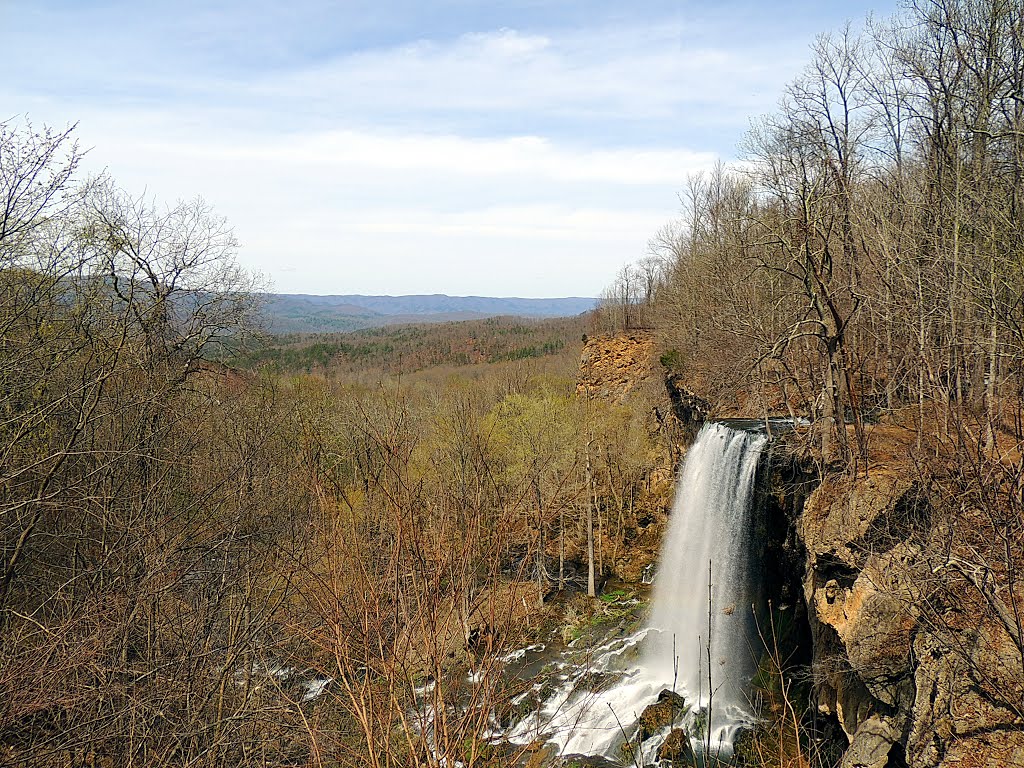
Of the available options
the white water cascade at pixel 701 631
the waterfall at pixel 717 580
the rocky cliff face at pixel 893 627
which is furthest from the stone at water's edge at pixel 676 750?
the rocky cliff face at pixel 893 627

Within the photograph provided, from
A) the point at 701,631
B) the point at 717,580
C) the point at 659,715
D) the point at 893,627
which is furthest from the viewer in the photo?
the point at 701,631

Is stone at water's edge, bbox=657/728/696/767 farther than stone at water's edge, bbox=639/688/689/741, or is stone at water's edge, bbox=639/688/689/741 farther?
stone at water's edge, bbox=639/688/689/741

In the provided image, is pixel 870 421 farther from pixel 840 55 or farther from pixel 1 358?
pixel 1 358

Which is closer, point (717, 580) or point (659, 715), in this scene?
point (659, 715)

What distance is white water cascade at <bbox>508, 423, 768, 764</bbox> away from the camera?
13695mm

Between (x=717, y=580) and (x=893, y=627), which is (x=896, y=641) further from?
(x=717, y=580)

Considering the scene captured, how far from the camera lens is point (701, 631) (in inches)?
656

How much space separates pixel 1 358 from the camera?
7.07m

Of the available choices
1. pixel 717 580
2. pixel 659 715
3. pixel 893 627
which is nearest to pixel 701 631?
pixel 717 580

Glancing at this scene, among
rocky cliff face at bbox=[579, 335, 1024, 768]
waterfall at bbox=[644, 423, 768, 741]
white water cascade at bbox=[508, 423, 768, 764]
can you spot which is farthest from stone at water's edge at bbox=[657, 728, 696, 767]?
rocky cliff face at bbox=[579, 335, 1024, 768]

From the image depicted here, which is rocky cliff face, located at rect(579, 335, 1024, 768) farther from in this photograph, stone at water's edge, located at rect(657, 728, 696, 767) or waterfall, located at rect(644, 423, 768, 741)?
stone at water's edge, located at rect(657, 728, 696, 767)

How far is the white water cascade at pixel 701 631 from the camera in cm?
1370

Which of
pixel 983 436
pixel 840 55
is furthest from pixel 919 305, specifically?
pixel 840 55

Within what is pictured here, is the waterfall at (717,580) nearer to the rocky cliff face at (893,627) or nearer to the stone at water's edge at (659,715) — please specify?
the stone at water's edge at (659,715)
